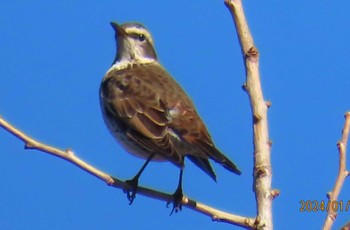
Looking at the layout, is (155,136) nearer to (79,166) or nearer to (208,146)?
(208,146)

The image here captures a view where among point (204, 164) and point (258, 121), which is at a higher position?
point (204, 164)

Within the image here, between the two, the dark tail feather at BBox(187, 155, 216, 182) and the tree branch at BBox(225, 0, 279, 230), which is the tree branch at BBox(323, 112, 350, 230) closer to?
the tree branch at BBox(225, 0, 279, 230)

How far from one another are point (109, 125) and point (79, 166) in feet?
7.80

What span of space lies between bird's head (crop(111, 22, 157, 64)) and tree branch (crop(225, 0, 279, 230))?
4.08 m

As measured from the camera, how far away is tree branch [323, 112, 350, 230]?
188 inches

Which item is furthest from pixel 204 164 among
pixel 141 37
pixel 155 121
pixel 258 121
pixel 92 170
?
pixel 141 37

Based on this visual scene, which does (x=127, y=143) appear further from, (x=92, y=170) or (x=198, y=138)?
(x=92, y=170)

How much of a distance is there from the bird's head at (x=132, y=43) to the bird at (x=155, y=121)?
1.38ft

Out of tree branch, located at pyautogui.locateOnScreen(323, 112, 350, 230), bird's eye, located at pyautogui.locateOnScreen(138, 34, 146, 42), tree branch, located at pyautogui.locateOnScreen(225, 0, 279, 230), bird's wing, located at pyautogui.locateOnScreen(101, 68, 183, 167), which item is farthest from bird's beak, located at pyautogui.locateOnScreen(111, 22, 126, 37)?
tree branch, located at pyautogui.locateOnScreen(323, 112, 350, 230)

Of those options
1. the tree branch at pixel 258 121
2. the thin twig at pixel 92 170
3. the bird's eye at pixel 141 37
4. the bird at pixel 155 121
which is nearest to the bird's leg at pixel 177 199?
the bird at pixel 155 121

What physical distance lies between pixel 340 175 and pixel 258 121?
0.62 m

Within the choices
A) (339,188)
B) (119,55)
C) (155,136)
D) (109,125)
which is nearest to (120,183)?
(155,136)

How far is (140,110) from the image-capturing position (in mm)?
7863

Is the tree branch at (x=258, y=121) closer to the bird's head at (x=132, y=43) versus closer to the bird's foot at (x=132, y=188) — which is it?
the bird's foot at (x=132, y=188)
